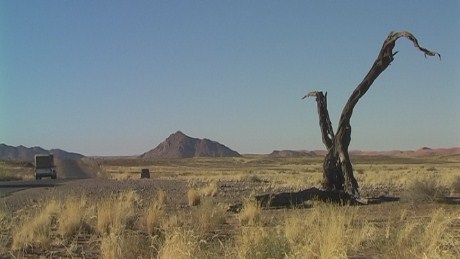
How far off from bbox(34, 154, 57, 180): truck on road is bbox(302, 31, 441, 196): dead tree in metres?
42.6

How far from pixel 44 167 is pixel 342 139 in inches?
1776

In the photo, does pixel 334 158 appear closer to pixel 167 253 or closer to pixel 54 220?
pixel 54 220

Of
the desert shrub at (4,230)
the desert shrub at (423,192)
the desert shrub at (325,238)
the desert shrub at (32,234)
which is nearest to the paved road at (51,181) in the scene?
the desert shrub at (4,230)

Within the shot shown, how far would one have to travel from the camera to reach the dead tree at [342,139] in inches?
818

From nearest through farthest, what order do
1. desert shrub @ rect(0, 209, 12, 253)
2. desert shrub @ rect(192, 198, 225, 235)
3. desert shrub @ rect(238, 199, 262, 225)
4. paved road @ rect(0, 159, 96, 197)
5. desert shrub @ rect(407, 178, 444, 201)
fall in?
desert shrub @ rect(0, 209, 12, 253)
desert shrub @ rect(192, 198, 225, 235)
desert shrub @ rect(238, 199, 262, 225)
desert shrub @ rect(407, 178, 444, 201)
paved road @ rect(0, 159, 96, 197)

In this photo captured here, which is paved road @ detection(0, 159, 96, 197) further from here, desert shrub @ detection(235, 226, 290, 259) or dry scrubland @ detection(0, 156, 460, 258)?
desert shrub @ detection(235, 226, 290, 259)

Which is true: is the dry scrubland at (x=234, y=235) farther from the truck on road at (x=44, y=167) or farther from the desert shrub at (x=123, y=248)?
the truck on road at (x=44, y=167)

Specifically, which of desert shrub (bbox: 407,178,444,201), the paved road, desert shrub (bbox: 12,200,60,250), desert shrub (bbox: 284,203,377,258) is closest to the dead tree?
desert shrub (bbox: 407,178,444,201)

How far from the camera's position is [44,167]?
200 feet

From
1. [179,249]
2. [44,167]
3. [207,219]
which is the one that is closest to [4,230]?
[207,219]

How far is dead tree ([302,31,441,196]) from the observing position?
2077 cm

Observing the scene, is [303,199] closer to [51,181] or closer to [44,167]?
[51,181]

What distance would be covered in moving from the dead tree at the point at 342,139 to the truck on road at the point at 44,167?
42563 mm

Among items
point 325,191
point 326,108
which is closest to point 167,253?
point 325,191
